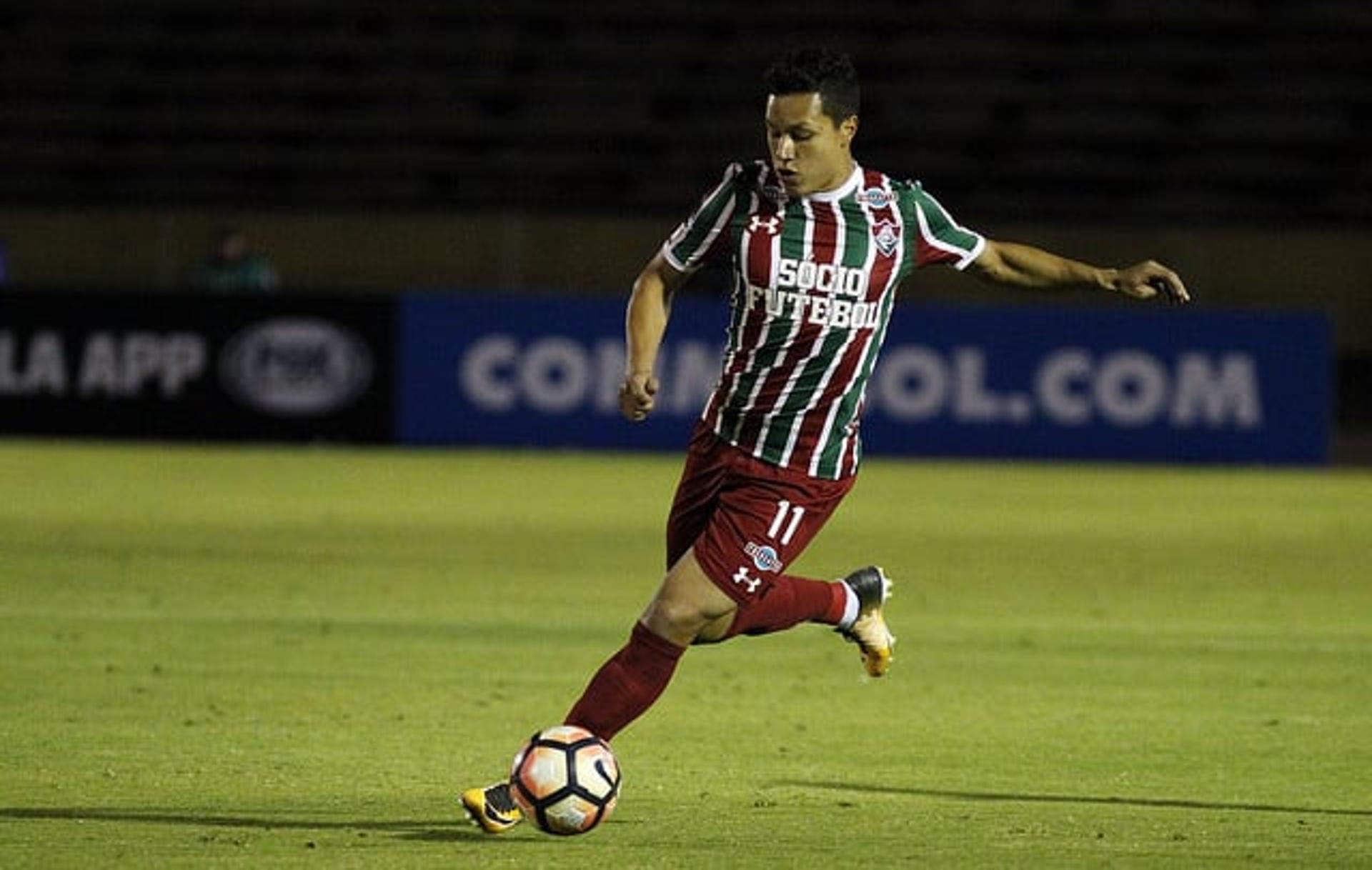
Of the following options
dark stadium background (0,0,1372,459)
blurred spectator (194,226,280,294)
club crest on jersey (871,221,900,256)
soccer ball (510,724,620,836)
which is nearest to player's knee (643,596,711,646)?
soccer ball (510,724,620,836)

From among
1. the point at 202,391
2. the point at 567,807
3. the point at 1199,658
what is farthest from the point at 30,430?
the point at 567,807

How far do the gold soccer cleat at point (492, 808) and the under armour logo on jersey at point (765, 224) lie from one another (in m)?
1.52

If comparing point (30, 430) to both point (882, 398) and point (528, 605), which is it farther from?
point (528, 605)

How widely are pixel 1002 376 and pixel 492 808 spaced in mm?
16209

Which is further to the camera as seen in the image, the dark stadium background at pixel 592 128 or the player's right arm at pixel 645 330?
the dark stadium background at pixel 592 128

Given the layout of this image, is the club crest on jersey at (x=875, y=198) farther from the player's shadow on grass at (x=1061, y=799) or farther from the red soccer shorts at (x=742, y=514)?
the player's shadow on grass at (x=1061, y=799)

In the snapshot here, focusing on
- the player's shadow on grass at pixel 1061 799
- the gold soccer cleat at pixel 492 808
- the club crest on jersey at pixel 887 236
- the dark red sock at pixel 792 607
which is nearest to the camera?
the gold soccer cleat at pixel 492 808

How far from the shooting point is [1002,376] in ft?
74.7

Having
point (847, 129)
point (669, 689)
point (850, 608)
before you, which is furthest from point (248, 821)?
point (669, 689)

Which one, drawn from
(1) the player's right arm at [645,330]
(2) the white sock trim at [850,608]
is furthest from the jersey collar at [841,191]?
(2) the white sock trim at [850,608]

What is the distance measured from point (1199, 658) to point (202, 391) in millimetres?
13349

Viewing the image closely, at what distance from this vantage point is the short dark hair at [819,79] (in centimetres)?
706

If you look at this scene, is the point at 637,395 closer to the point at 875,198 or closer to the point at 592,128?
the point at 875,198

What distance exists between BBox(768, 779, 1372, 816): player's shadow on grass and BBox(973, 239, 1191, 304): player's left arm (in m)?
1.35
